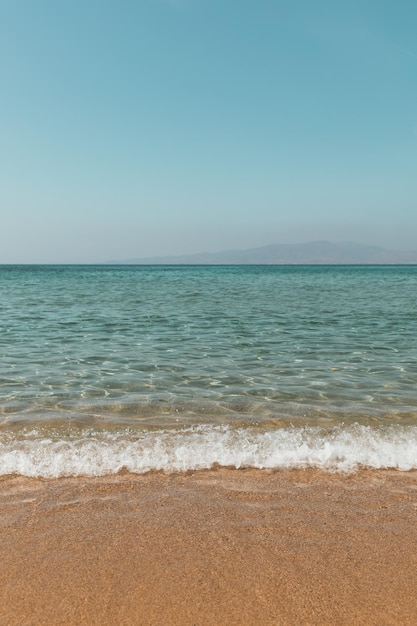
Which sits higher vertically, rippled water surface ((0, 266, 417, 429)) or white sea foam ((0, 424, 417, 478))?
rippled water surface ((0, 266, 417, 429))

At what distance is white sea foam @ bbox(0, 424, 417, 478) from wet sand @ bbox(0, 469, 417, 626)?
0.26m

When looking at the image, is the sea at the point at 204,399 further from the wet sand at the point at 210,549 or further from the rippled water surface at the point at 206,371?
the wet sand at the point at 210,549

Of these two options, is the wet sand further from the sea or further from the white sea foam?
the sea

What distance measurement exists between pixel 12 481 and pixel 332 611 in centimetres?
313

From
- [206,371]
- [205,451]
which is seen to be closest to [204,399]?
[206,371]

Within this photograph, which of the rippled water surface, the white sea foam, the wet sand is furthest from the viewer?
the rippled water surface

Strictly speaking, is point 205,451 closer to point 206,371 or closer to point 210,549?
point 210,549

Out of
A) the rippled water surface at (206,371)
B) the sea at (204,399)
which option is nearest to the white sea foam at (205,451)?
the sea at (204,399)

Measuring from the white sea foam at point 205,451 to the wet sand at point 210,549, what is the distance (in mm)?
255

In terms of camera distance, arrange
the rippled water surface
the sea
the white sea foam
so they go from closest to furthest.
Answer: the white sea foam → the sea → the rippled water surface

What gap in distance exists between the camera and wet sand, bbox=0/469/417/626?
278 cm

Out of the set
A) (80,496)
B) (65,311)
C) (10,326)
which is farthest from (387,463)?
(65,311)

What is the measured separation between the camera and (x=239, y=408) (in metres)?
6.89

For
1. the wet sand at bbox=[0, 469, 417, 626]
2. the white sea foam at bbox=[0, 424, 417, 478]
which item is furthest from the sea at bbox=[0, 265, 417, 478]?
the wet sand at bbox=[0, 469, 417, 626]
